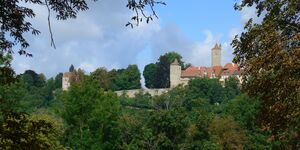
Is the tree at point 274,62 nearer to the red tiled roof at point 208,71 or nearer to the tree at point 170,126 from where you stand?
the tree at point 170,126

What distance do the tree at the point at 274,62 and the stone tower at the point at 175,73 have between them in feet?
403

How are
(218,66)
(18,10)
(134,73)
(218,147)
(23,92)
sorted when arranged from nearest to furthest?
(18,10) < (23,92) < (218,147) < (134,73) < (218,66)

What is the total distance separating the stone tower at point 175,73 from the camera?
137m

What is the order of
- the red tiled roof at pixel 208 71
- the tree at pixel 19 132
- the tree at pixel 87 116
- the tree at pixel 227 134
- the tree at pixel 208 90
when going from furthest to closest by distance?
the red tiled roof at pixel 208 71, the tree at pixel 208 90, the tree at pixel 227 134, the tree at pixel 87 116, the tree at pixel 19 132

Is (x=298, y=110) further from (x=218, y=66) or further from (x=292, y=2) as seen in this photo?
(x=218, y=66)

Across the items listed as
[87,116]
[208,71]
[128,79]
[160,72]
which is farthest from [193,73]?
[87,116]

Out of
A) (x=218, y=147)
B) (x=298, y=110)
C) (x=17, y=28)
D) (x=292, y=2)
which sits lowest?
(x=218, y=147)

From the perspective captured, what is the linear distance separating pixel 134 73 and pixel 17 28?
126m

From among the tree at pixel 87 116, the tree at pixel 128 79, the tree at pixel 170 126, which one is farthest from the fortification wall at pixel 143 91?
the tree at pixel 87 116

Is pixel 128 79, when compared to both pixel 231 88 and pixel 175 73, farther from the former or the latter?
pixel 231 88

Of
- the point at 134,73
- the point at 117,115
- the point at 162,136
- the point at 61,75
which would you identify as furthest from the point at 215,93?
the point at 117,115

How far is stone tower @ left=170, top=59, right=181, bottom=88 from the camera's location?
137 meters

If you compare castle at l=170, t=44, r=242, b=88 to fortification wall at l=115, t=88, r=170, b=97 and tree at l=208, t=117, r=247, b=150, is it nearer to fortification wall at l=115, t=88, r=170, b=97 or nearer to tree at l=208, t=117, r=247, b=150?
fortification wall at l=115, t=88, r=170, b=97

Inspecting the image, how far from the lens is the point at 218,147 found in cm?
4516
